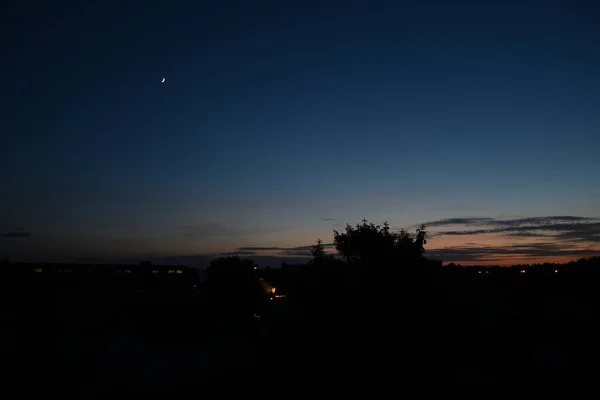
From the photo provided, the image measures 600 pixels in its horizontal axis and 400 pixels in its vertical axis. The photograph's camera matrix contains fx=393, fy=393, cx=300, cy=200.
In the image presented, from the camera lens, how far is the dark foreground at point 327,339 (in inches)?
501

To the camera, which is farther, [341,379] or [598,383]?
[598,383]

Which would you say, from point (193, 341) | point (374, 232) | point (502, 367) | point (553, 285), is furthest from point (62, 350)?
point (553, 285)

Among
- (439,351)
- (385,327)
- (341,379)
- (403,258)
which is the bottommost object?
(341,379)

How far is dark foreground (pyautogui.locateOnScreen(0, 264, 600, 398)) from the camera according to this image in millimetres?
12719

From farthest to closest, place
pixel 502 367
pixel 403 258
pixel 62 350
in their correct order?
pixel 62 350, pixel 502 367, pixel 403 258

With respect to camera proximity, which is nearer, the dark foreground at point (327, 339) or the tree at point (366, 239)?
the dark foreground at point (327, 339)

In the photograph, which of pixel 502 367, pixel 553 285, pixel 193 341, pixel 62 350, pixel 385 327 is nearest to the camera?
pixel 385 327

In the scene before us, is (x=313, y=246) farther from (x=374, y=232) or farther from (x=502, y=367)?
(x=502, y=367)

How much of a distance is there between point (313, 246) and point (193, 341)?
51.2 ft

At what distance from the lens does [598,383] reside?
17656 millimetres

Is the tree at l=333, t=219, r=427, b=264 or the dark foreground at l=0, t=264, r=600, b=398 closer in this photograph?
the dark foreground at l=0, t=264, r=600, b=398

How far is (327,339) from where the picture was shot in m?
13.4

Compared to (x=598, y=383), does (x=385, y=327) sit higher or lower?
higher

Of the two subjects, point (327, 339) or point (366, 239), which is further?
point (366, 239)
